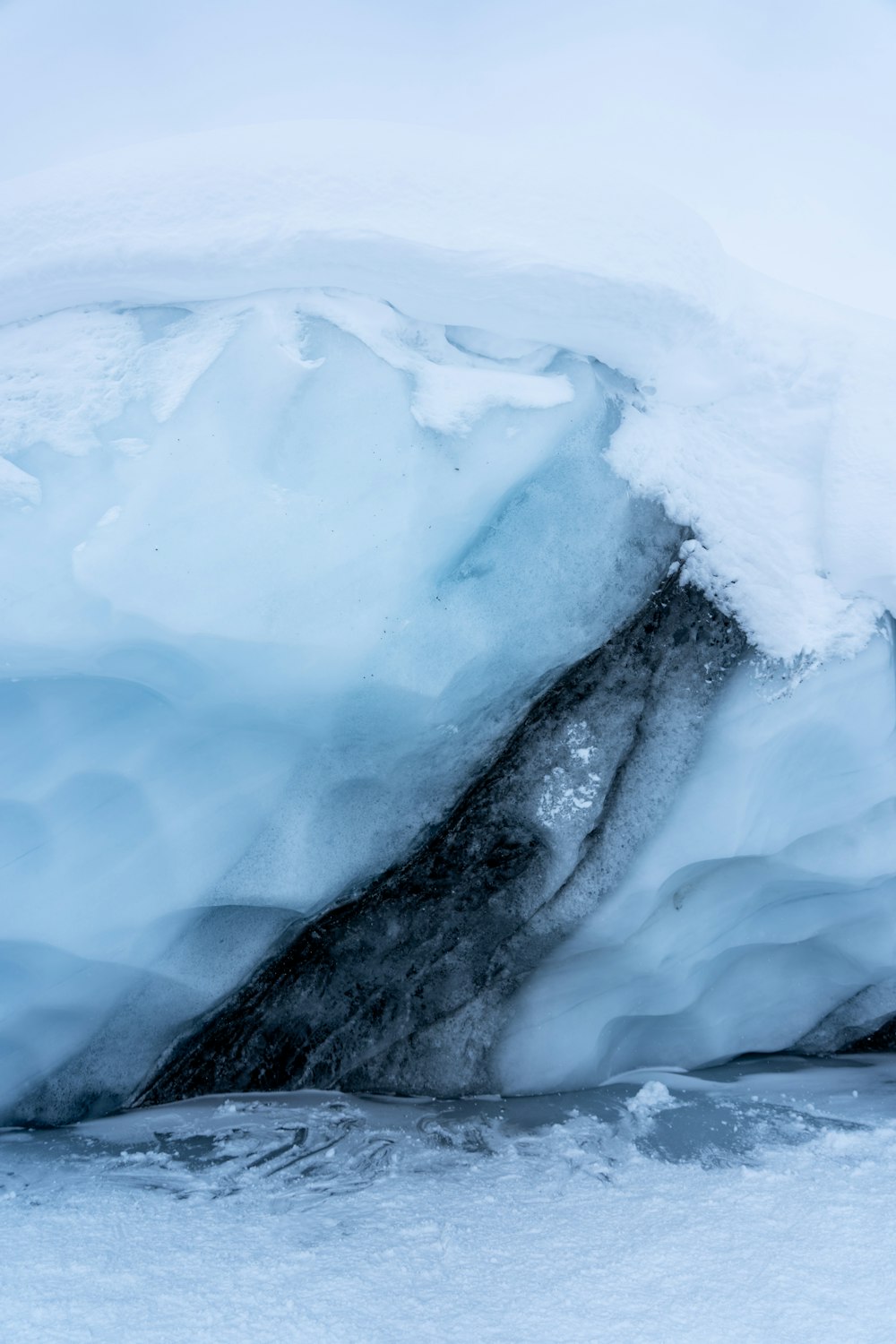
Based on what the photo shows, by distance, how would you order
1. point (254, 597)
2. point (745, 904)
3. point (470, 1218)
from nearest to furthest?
point (470, 1218), point (254, 597), point (745, 904)

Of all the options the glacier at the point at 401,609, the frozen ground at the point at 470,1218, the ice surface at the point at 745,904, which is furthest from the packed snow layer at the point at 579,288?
the frozen ground at the point at 470,1218

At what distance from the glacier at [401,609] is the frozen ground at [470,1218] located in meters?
0.15

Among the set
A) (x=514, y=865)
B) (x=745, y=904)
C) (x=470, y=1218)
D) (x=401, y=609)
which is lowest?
(x=470, y=1218)

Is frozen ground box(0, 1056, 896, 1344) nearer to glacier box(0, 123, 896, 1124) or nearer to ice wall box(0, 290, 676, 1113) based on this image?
glacier box(0, 123, 896, 1124)

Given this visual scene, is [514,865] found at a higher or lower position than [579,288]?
lower

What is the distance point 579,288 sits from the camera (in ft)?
5.84

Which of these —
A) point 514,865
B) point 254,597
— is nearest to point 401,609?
point 254,597

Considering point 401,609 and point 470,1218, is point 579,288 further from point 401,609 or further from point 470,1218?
point 470,1218

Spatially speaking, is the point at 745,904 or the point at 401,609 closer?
the point at 401,609

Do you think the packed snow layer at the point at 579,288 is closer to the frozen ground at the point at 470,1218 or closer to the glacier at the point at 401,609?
the glacier at the point at 401,609

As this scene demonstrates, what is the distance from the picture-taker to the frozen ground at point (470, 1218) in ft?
4.19

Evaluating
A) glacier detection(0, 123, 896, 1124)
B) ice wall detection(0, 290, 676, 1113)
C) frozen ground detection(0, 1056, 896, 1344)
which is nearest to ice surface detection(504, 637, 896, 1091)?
glacier detection(0, 123, 896, 1124)

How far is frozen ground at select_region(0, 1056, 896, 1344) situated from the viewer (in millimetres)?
1278

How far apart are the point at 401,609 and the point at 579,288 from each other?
0.72 m
